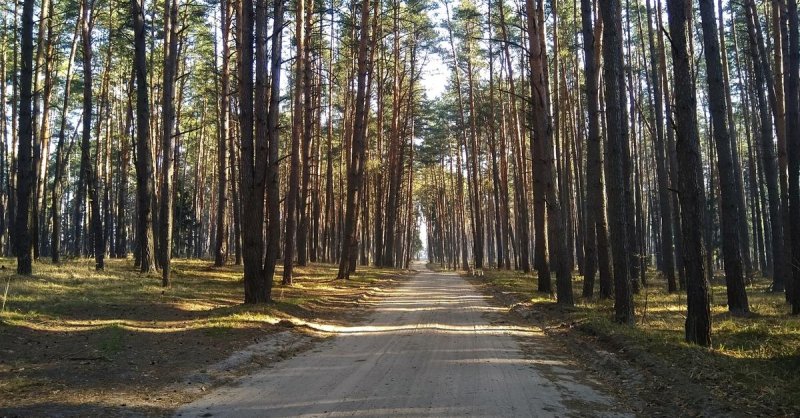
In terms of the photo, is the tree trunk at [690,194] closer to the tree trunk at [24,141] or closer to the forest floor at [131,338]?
the forest floor at [131,338]

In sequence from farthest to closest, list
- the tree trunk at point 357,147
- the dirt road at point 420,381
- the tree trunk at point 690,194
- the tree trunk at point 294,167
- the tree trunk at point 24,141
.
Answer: the tree trunk at point 357,147 → the tree trunk at point 294,167 → the tree trunk at point 24,141 → the tree trunk at point 690,194 → the dirt road at point 420,381

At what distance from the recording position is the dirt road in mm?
5758

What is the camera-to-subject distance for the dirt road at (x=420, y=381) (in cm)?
576

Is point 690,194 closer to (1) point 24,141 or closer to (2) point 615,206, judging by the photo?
(2) point 615,206

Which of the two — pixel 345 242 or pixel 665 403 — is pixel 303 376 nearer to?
pixel 665 403

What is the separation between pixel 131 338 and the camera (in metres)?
9.07

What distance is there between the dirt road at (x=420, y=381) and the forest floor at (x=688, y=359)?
0.48 metres

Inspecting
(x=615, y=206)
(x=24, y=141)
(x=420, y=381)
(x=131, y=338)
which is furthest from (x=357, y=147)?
(x=420, y=381)

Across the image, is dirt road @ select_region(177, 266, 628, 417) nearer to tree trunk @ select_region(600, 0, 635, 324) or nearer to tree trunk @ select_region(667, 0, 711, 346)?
tree trunk @ select_region(600, 0, 635, 324)

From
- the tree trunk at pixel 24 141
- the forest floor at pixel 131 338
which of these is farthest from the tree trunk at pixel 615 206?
the tree trunk at pixel 24 141

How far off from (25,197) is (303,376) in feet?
39.8

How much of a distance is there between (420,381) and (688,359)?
11.8 ft

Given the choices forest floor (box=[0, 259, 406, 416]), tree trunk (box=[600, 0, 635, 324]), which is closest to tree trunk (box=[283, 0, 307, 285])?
forest floor (box=[0, 259, 406, 416])

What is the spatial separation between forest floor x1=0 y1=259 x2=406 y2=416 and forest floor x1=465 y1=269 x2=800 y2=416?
4.92 meters
